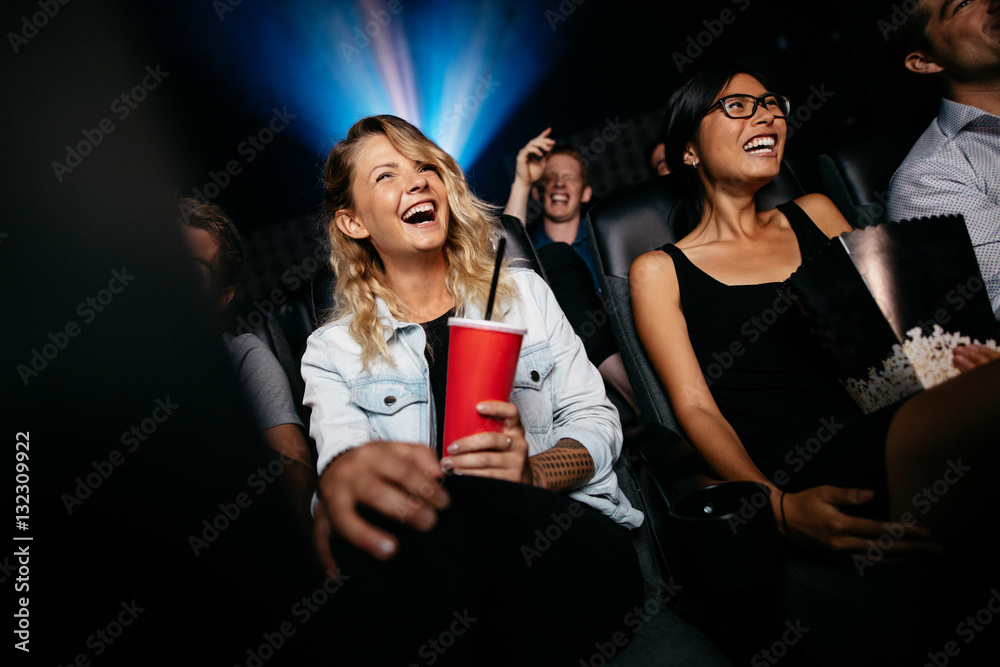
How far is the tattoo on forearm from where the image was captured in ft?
3.14

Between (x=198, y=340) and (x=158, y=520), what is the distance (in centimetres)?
15

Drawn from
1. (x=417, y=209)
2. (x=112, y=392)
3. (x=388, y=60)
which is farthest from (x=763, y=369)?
(x=388, y=60)

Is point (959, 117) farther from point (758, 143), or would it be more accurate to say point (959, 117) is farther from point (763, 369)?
point (763, 369)

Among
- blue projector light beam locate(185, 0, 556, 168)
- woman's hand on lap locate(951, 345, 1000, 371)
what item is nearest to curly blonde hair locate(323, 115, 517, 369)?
woman's hand on lap locate(951, 345, 1000, 371)

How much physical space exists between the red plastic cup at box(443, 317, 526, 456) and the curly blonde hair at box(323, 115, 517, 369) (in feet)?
1.50

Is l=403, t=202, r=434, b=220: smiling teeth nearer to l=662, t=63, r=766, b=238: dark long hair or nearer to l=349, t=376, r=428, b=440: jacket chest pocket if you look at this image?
l=349, t=376, r=428, b=440: jacket chest pocket

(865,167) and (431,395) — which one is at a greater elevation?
(865,167)

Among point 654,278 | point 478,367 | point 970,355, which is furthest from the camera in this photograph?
point 654,278

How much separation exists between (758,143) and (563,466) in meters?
1.12

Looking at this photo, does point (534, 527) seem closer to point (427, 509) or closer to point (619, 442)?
point (427, 509)

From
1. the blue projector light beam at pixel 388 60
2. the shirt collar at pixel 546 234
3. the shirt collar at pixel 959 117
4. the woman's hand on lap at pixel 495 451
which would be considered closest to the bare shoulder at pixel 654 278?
the woman's hand on lap at pixel 495 451

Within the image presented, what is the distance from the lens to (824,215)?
1567 millimetres

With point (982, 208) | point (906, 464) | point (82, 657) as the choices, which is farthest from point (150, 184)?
point (982, 208)

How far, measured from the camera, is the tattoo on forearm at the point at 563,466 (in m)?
0.96
